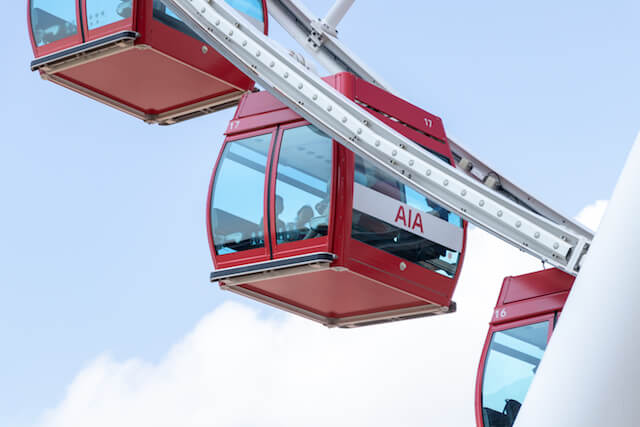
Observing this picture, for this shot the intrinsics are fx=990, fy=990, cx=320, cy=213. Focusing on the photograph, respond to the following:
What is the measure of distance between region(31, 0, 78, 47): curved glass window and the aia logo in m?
4.30

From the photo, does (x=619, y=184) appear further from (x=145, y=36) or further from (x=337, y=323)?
(x=337, y=323)

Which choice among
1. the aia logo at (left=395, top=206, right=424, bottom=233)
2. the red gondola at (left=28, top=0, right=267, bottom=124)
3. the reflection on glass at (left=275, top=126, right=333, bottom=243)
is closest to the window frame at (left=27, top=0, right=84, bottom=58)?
the red gondola at (left=28, top=0, right=267, bottom=124)

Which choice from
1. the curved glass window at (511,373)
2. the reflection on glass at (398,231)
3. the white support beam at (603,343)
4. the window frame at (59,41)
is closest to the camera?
the white support beam at (603,343)

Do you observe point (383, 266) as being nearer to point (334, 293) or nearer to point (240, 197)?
point (334, 293)

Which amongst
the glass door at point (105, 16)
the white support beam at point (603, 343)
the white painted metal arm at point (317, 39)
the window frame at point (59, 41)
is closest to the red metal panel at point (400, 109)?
the white painted metal arm at point (317, 39)

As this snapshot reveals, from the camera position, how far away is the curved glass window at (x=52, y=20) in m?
11.5

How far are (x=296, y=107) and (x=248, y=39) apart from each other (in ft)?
3.03

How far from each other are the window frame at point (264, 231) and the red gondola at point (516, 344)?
3.13 m

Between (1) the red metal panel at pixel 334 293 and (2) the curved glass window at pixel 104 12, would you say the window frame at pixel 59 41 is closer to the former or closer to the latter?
(2) the curved glass window at pixel 104 12

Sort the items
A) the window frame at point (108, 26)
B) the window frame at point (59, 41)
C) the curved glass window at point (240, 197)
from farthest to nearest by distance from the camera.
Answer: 1. the window frame at point (59, 41)
2. the window frame at point (108, 26)
3. the curved glass window at point (240, 197)

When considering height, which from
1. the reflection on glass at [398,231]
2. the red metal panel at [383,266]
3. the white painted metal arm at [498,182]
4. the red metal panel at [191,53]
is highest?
the white painted metal arm at [498,182]

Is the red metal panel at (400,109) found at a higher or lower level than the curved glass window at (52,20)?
higher

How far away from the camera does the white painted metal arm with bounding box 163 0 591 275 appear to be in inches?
322

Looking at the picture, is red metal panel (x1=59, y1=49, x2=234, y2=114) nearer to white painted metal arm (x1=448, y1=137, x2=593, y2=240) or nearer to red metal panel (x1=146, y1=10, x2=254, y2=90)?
red metal panel (x1=146, y1=10, x2=254, y2=90)
